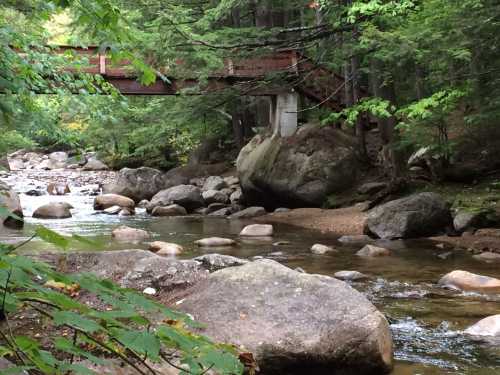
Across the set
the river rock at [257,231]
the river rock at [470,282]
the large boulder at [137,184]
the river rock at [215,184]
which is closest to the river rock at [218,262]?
the river rock at [470,282]

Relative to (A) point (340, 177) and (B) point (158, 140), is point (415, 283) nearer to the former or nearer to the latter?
(A) point (340, 177)

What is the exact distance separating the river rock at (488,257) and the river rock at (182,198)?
9.82 m

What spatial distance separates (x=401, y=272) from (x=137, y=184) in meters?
13.4

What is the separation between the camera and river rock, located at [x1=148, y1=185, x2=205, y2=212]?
17.0 m

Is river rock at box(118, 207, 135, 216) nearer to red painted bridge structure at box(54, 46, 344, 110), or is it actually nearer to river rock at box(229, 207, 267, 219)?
river rock at box(229, 207, 267, 219)

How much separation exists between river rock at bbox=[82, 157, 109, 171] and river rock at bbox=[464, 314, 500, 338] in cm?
2921

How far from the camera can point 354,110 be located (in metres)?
12.2

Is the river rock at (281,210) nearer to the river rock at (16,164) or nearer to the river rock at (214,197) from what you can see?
the river rock at (214,197)

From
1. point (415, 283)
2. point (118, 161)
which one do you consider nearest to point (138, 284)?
point (415, 283)

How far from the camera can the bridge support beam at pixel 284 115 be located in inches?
658

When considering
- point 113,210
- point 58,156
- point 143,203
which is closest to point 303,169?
point 113,210

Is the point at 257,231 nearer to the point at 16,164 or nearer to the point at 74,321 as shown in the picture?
the point at 74,321

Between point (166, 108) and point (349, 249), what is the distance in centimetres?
725

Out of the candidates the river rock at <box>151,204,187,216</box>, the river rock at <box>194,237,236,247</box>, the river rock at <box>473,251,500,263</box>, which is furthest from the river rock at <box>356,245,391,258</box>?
the river rock at <box>151,204,187,216</box>
